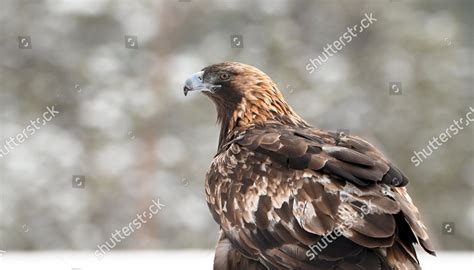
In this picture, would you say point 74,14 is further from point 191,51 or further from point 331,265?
point 331,265

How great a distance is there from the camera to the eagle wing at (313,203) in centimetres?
378

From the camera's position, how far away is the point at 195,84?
4906 millimetres

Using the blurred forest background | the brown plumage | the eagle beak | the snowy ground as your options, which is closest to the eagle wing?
the brown plumage

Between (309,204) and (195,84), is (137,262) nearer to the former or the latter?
(195,84)

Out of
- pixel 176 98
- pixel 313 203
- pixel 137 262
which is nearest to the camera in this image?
pixel 313 203

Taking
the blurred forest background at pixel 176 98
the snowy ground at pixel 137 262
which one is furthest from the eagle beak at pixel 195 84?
the blurred forest background at pixel 176 98

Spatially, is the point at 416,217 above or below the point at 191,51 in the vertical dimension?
below

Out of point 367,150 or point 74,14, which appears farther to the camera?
point 74,14

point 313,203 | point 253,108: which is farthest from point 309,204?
point 253,108

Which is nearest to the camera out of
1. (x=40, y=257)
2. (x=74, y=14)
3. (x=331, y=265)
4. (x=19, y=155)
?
(x=331, y=265)

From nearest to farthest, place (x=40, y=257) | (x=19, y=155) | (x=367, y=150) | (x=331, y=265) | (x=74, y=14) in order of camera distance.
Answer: (x=331, y=265) < (x=367, y=150) < (x=40, y=257) < (x=19, y=155) < (x=74, y=14)

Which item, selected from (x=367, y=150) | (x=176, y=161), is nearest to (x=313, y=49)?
(x=176, y=161)

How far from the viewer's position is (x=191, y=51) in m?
13.5

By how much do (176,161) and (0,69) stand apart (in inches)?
119
